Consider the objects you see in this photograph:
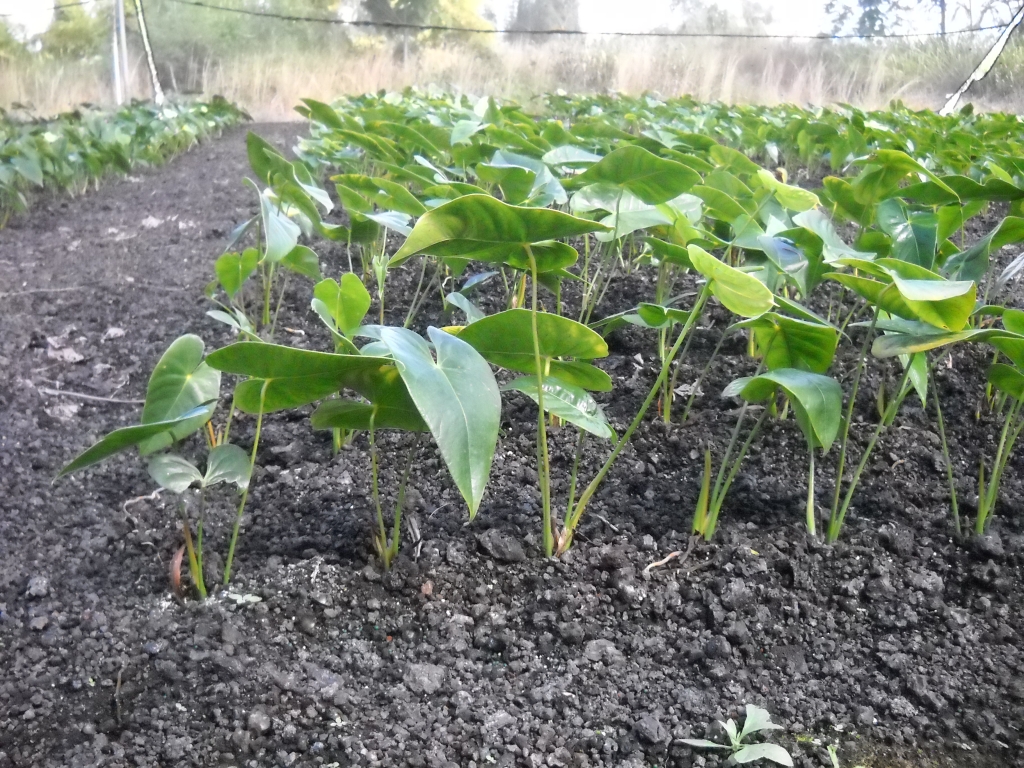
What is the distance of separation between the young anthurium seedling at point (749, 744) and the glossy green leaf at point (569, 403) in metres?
0.28

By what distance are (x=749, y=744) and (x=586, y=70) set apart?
222 inches

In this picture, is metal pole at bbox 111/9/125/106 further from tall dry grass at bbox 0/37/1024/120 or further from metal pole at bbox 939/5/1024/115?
metal pole at bbox 939/5/1024/115

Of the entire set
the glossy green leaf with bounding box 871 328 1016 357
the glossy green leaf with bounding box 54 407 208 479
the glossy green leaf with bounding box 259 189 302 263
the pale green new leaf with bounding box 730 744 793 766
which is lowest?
the pale green new leaf with bounding box 730 744 793 766

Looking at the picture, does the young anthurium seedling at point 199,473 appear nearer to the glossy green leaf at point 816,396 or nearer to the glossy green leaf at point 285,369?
the glossy green leaf at point 285,369

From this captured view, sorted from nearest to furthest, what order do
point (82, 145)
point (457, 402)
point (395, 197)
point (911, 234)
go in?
point (457, 402), point (911, 234), point (395, 197), point (82, 145)

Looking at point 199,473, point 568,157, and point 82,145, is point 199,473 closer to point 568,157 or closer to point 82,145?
point 568,157

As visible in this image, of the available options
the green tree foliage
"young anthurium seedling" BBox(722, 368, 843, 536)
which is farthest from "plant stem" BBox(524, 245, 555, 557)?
the green tree foliage

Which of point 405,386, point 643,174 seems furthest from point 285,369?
point 643,174

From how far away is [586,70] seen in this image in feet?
17.9

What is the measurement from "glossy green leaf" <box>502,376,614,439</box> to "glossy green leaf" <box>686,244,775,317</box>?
18 cm

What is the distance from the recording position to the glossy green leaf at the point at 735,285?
1.99 feet

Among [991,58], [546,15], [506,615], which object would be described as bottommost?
[506,615]

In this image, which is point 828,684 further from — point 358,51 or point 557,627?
point 358,51

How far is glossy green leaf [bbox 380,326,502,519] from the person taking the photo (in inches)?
17.8
